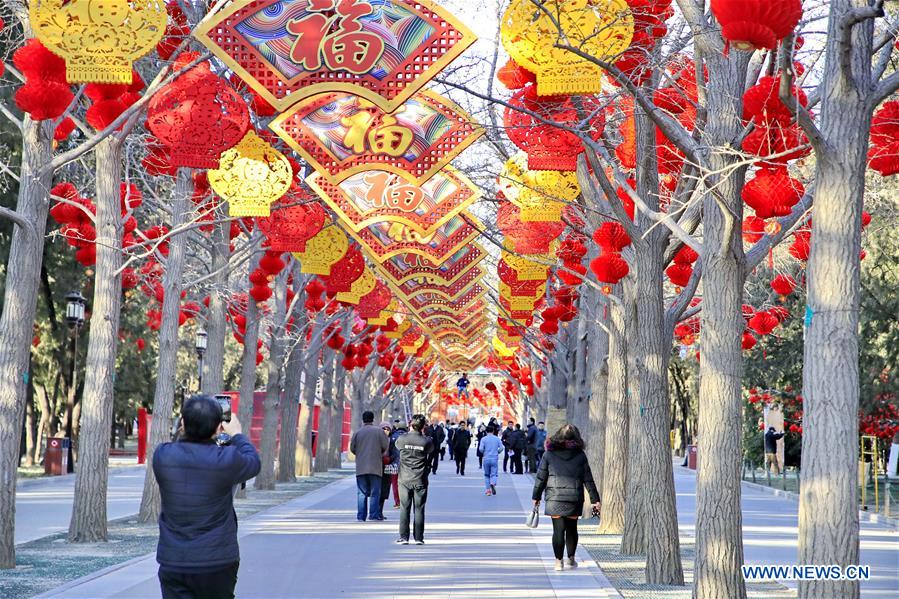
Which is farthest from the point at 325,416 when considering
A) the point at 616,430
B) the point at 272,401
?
the point at 616,430

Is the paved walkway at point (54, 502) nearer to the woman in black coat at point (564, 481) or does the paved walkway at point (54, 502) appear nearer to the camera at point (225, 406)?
the woman in black coat at point (564, 481)

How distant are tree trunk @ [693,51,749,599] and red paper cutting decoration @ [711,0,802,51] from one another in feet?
12.7

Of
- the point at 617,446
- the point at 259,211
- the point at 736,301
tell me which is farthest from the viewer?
the point at 617,446

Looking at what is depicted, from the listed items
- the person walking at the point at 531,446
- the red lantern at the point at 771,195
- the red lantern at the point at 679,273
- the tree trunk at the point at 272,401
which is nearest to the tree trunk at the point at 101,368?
the red lantern at the point at 679,273

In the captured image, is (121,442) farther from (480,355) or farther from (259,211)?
(259,211)

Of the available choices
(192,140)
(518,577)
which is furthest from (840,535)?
(192,140)

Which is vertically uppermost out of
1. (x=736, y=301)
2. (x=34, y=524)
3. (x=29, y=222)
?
(x=29, y=222)

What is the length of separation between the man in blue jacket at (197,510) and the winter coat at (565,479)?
26.8ft

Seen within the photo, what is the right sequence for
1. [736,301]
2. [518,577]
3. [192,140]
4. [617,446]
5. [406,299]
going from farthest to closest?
[406,299] → [617,446] → [518,577] → [192,140] → [736,301]

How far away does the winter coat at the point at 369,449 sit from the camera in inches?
858

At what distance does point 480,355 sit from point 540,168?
61252 millimetres

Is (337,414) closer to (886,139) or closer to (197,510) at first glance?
(886,139)

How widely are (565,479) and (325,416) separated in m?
29.2

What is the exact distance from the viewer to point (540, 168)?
48.2 ft
